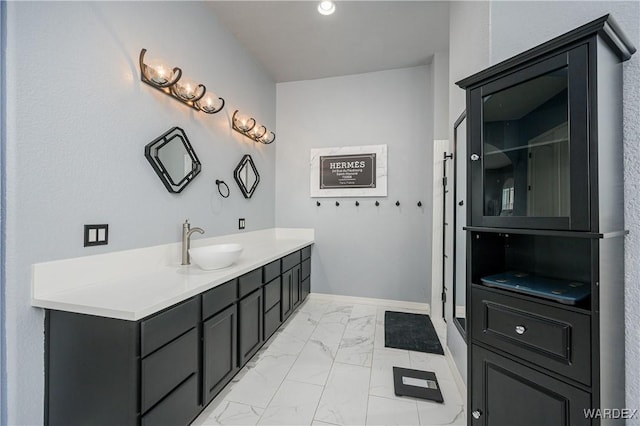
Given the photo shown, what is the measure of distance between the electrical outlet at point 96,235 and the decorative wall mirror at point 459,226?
94.2 inches

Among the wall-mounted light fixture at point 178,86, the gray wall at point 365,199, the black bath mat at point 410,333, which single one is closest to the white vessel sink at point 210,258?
the wall-mounted light fixture at point 178,86

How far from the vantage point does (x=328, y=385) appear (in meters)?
1.89

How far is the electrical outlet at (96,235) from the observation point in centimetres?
141

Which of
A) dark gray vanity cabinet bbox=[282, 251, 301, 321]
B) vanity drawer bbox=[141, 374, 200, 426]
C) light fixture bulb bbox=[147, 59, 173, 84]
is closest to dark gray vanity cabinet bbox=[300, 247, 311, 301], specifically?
dark gray vanity cabinet bbox=[282, 251, 301, 321]

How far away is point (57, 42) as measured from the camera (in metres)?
1.30

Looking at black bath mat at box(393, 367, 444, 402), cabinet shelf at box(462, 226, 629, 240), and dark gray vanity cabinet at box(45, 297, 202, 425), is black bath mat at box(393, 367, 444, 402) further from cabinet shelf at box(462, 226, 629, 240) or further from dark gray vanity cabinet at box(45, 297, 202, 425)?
dark gray vanity cabinet at box(45, 297, 202, 425)

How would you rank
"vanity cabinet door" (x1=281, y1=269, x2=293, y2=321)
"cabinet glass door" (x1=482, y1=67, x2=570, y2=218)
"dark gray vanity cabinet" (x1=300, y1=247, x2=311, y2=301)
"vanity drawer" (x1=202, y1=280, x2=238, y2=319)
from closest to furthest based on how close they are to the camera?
"cabinet glass door" (x1=482, y1=67, x2=570, y2=218)
"vanity drawer" (x1=202, y1=280, x2=238, y2=319)
"vanity cabinet door" (x1=281, y1=269, x2=293, y2=321)
"dark gray vanity cabinet" (x1=300, y1=247, x2=311, y2=301)

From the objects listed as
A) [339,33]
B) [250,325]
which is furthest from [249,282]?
[339,33]

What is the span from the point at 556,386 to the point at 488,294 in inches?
13.9

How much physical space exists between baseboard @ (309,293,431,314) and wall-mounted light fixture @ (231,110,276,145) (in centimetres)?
219

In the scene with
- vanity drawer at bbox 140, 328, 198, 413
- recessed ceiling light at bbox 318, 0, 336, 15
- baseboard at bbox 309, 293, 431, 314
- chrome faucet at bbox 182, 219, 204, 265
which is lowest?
baseboard at bbox 309, 293, 431, 314

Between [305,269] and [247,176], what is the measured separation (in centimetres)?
136

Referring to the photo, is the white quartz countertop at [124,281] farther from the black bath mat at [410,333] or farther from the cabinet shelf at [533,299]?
the black bath mat at [410,333]

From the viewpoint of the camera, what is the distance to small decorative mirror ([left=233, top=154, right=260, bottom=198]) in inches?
112
